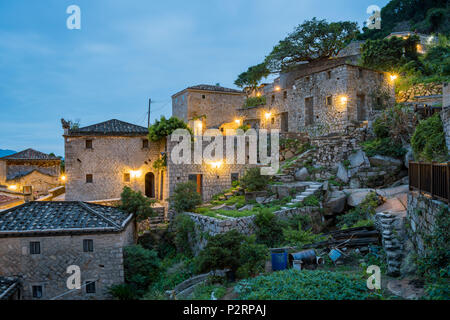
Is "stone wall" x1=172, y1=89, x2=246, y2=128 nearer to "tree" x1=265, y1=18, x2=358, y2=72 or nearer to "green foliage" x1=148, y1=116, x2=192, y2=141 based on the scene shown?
"tree" x1=265, y1=18, x2=358, y2=72

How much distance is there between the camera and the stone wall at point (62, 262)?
11.6 metres

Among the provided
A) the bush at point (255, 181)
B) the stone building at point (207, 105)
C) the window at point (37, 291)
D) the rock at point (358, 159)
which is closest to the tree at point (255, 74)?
the stone building at point (207, 105)

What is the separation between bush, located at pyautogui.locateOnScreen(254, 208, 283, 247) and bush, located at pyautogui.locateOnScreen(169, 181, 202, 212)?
12.1 ft

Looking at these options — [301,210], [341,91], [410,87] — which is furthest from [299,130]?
[301,210]

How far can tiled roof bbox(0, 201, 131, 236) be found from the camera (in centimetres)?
1175

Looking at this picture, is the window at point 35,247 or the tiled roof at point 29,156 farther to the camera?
the tiled roof at point 29,156

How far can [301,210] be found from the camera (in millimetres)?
13688

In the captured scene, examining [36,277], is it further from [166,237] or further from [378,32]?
[378,32]

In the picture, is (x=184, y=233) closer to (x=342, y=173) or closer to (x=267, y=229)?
(x=267, y=229)

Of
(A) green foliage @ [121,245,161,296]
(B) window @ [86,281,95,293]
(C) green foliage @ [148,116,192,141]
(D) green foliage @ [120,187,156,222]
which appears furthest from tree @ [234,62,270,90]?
(B) window @ [86,281,95,293]

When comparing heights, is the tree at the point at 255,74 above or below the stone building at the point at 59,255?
above

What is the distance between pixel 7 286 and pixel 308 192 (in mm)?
13056

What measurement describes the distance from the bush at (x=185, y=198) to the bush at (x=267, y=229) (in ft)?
12.1

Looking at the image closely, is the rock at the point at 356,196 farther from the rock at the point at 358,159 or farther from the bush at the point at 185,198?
the bush at the point at 185,198
